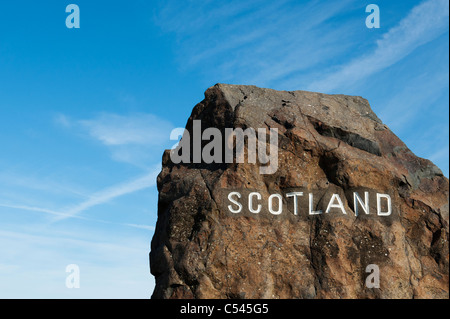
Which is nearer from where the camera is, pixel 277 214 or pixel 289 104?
pixel 277 214

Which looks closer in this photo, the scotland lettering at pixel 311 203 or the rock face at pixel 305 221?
the rock face at pixel 305 221

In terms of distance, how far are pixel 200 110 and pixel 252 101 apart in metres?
1.17

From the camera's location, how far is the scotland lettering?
369 inches

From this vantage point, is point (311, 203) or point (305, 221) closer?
point (305, 221)

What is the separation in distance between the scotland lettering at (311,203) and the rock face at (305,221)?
0.03m

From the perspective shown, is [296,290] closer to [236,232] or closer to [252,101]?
[236,232]

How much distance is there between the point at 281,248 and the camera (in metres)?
9.17

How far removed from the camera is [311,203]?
957cm

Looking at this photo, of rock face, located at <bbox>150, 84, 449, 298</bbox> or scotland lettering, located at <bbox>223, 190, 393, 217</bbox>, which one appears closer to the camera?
Result: rock face, located at <bbox>150, 84, 449, 298</bbox>

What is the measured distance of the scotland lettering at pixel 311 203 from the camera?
9367 mm

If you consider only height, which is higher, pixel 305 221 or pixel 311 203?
pixel 311 203

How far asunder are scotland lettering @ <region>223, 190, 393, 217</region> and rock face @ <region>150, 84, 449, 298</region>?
0.03 meters

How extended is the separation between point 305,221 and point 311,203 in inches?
14.5
